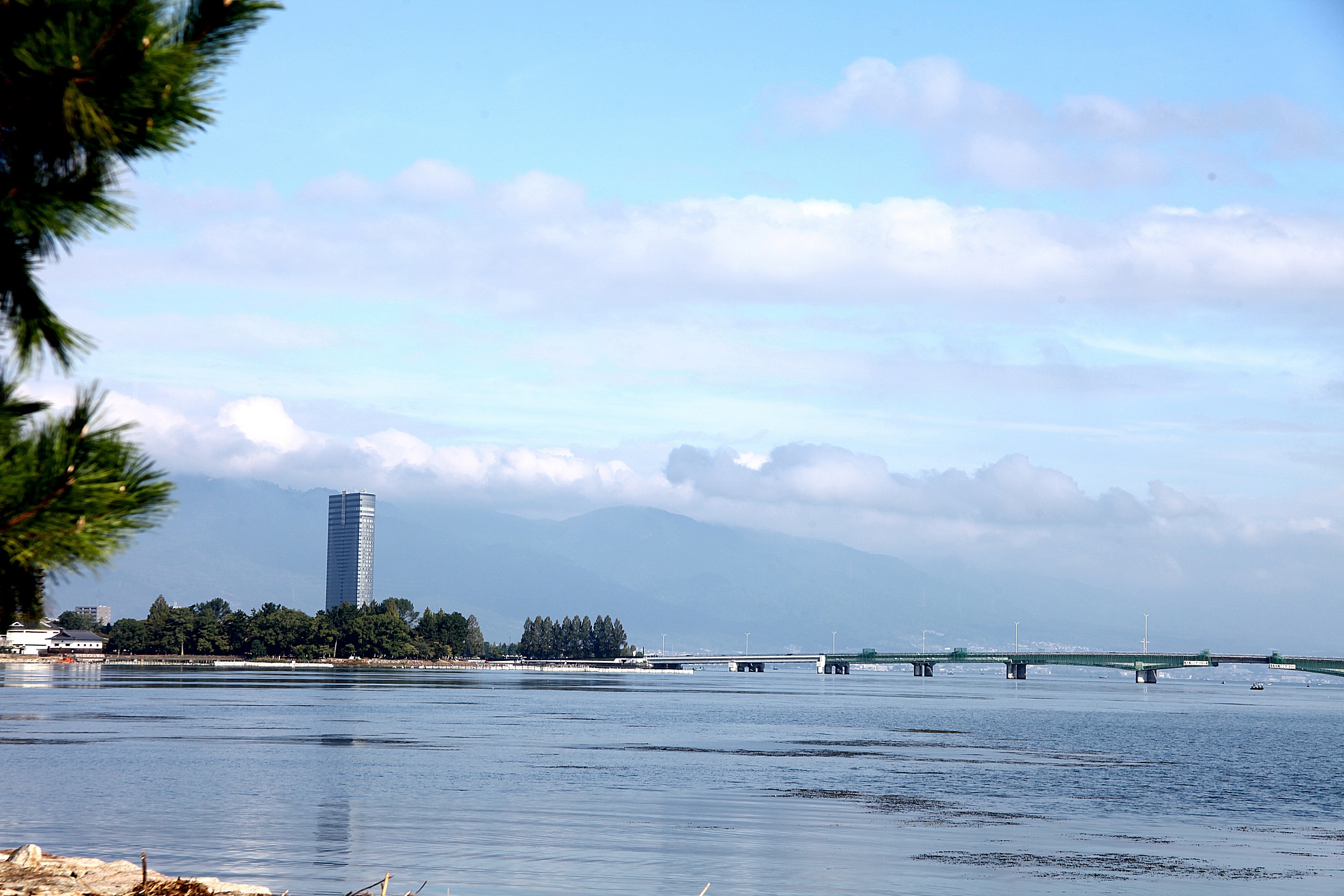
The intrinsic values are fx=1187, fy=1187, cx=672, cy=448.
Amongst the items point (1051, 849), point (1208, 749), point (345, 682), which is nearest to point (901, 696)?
point (345, 682)

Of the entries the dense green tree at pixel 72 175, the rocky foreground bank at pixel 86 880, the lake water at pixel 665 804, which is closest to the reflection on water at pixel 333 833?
the lake water at pixel 665 804

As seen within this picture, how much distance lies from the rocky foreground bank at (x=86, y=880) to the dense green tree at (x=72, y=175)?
17.0ft

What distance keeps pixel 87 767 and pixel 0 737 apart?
66.5 feet

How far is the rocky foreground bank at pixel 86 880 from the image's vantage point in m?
15.0

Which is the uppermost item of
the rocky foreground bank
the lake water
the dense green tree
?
the dense green tree

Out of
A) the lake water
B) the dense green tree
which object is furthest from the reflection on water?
the dense green tree

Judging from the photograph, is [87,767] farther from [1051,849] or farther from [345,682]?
[345,682]

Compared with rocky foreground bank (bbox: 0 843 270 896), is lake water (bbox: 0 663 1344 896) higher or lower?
lower

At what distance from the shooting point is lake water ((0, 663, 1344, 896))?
2959cm

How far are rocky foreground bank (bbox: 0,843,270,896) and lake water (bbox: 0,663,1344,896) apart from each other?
593 cm

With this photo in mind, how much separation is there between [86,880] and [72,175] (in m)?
12.2

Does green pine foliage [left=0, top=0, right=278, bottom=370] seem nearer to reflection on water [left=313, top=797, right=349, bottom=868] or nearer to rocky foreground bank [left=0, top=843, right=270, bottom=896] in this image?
rocky foreground bank [left=0, top=843, right=270, bottom=896]

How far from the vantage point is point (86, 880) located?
1839 cm

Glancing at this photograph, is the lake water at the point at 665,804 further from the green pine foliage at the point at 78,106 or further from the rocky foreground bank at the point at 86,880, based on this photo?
the green pine foliage at the point at 78,106
